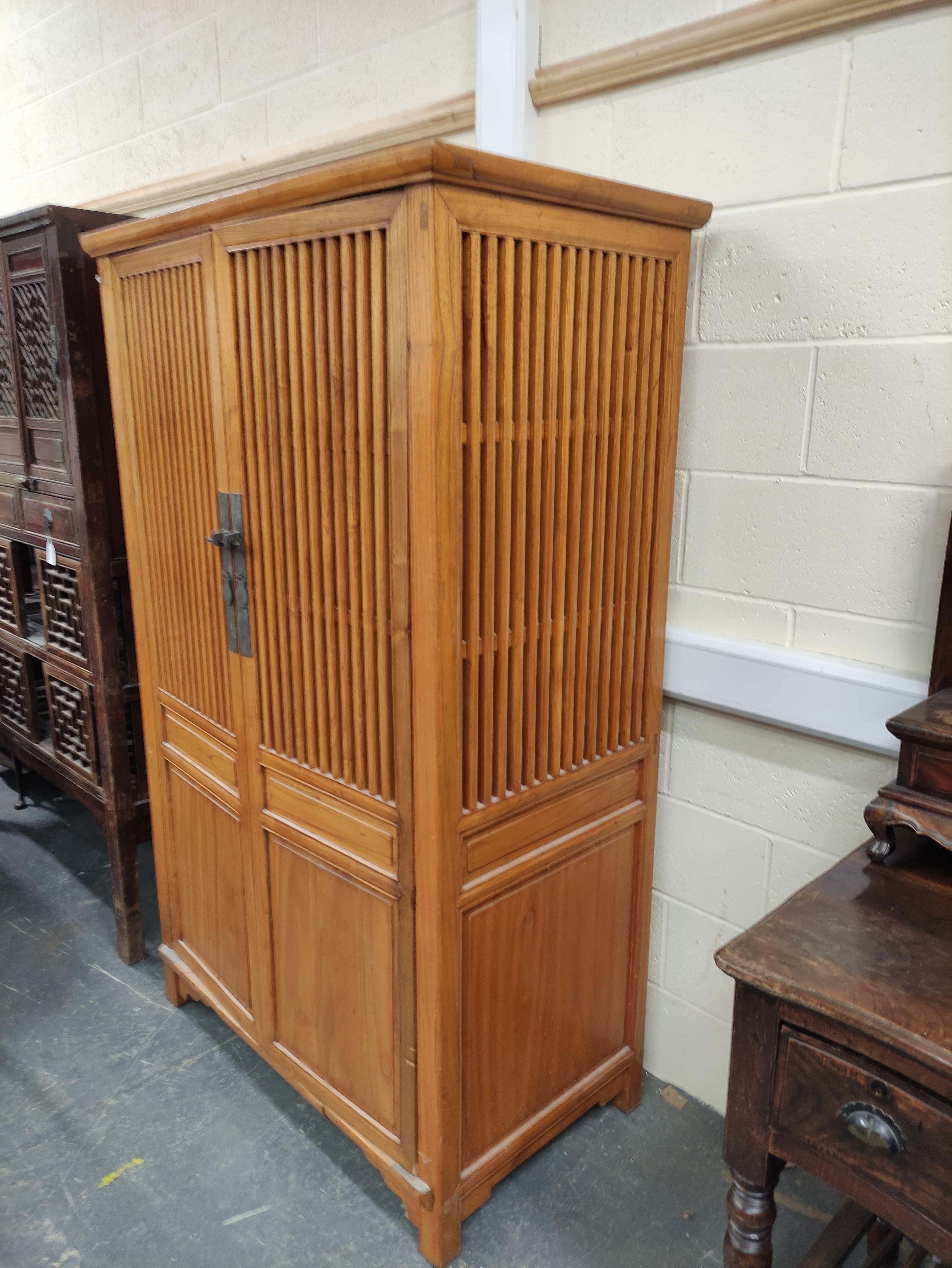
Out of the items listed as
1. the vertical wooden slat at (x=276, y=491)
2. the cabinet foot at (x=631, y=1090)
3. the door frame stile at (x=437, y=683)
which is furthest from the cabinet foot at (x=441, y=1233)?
the vertical wooden slat at (x=276, y=491)

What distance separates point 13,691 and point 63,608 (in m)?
0.58

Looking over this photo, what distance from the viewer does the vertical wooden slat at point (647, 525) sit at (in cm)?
160

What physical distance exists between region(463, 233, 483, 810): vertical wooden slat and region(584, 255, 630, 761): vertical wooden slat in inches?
10.7

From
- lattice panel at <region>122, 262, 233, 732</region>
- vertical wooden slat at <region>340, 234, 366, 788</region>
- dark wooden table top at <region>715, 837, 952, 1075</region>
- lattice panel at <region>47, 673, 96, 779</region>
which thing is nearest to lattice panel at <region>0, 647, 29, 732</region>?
lattice panel at <region>47, 673, 96, 779</region>

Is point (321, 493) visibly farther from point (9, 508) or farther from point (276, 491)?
point (9, 508)

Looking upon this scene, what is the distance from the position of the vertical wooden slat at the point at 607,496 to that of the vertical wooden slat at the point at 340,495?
1.40 feet

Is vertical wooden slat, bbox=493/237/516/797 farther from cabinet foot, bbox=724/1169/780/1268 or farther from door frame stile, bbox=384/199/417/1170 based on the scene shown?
cabinet foot, bbox=724/1169/780/1268

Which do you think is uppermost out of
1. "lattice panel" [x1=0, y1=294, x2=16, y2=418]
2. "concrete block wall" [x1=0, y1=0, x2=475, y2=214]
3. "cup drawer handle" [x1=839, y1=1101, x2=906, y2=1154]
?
"concrete block wall" [x1=0, y1=0, x2=475, y2=214]

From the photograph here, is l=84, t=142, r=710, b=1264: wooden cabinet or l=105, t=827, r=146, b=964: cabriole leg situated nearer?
l=84, t=142, r=710, b=1264: wooden cabinet

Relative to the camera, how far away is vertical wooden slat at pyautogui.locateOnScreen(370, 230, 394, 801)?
131 cm

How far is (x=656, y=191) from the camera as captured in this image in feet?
4.91

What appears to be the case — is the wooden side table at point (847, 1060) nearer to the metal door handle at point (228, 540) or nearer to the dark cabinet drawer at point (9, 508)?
the metal door handle at point (228, 540)

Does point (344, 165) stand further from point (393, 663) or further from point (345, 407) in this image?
point (393, 663)

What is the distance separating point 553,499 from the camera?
1503 mm
